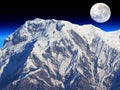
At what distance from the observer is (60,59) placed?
15888cm

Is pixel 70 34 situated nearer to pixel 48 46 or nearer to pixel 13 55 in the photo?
pixel 48 46

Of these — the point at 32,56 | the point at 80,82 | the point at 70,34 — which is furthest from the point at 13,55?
the point at 80,82

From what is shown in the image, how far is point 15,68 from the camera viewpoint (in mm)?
152000

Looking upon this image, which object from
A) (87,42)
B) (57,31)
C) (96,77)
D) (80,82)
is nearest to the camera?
(80,82)

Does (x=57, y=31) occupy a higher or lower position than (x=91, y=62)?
higher

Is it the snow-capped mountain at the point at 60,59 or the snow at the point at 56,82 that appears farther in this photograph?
the snow at the point at 56,82

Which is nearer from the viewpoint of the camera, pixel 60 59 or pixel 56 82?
pixel 56 82

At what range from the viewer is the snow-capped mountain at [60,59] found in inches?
5576

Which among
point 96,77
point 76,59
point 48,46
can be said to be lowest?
point 96,77

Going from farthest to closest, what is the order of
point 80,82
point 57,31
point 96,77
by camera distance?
point 57,31 → point 96,77 → point 80,82

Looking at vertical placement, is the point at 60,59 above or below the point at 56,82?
above

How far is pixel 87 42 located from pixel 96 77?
16.7m

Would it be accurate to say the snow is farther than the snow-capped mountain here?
Yes

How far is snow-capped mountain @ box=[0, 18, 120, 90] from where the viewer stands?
142 m
